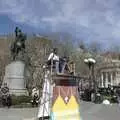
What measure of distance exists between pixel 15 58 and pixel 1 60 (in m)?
30.9

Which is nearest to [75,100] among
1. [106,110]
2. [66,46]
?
[106,110]

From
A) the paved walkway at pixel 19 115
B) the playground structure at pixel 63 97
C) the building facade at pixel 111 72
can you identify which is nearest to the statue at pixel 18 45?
the paved walkway at pixel 19 115

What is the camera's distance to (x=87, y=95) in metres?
35.3

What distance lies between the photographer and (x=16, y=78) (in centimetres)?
3369

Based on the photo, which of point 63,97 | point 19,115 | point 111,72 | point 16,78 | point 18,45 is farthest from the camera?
point 111,72

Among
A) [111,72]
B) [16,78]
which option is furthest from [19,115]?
[111,72]

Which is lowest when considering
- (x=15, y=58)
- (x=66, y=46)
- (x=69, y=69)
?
(x=69, y=69)

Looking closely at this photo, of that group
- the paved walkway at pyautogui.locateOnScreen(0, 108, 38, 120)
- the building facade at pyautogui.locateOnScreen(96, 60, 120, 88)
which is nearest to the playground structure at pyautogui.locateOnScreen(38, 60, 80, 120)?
the paved walkway at pyautogui.locateOnScreen(0, 108, 38, 120)

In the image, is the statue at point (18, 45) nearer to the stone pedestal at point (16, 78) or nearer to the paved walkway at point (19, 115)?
the stone pedestal at point (16, 78)

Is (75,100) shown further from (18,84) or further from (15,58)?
(15,58)

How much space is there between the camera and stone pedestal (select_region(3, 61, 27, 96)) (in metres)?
33.5

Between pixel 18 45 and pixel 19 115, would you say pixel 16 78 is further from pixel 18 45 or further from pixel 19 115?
pixel 19 115

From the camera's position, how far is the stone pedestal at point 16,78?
33.5 meters

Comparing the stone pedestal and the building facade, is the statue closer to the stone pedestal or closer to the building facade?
the stone pedestal
